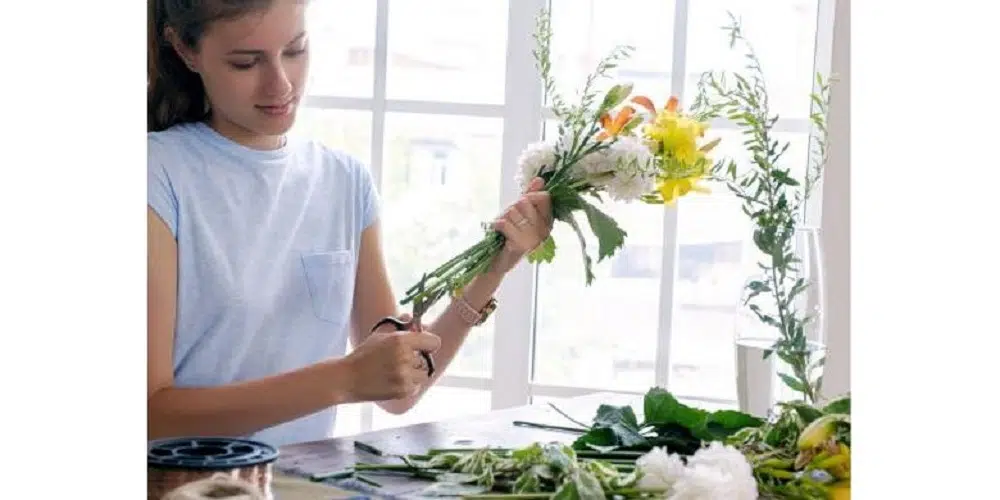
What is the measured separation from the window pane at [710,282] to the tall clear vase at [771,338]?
4.96 ft

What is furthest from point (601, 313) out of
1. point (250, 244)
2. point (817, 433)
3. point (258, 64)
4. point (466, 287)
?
point (817, 433)

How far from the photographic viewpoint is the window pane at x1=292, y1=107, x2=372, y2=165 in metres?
3.17

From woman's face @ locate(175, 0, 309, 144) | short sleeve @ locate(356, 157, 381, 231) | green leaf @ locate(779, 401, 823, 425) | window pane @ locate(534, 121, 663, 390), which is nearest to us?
green leaf @ locate(779, 401, 823, 425)

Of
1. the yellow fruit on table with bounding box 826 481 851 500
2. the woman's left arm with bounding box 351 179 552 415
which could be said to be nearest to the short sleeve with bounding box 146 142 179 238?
the woman's left arm with bounding box 351 179 552 415

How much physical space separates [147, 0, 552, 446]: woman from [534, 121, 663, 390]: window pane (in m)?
1.04

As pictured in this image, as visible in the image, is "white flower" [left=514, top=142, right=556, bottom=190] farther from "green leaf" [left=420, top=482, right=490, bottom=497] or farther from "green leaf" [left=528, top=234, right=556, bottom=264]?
"green leaf" [left=420, top=482, right=490, bottom=497]

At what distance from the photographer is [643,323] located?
3117 mm

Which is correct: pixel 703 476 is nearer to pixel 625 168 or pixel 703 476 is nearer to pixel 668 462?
pixel 668 462

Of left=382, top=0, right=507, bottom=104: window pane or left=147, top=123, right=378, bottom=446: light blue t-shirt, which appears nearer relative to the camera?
left=147, top=123, right=378, bottom=446: light blue t-shirt

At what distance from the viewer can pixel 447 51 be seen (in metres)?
3.15

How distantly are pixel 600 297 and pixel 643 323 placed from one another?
11cm

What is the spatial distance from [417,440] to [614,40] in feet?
5.53
